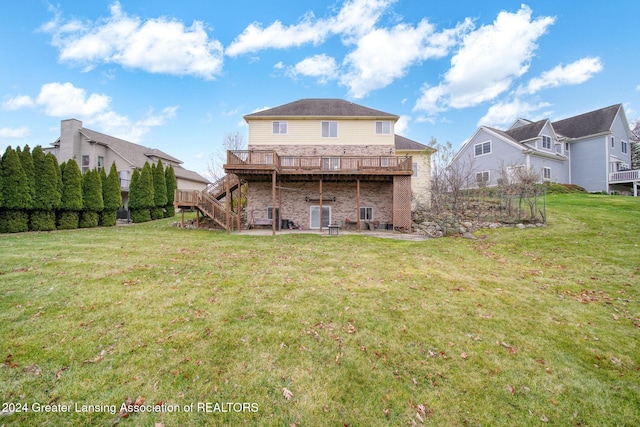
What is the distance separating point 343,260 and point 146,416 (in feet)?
21.8

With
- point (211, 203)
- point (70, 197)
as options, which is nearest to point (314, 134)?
point (211, 203)

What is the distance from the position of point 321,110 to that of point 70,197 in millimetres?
17819

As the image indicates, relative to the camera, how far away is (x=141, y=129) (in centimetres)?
2472

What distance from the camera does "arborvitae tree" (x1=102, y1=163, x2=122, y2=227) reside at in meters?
17.7

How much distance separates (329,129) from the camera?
1895 cm

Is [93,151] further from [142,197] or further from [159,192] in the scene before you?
[142,197]

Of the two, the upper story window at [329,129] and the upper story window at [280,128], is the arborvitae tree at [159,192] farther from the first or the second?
the upper story window at [329,129]

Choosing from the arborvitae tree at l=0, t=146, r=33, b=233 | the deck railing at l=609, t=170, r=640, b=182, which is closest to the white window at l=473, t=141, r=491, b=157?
the deck railing at l=609, t=170, r=640, b=182

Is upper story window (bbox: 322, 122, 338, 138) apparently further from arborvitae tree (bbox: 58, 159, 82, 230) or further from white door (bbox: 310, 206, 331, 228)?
arborvitae tree (bbox: 58, 159, 82, 230)

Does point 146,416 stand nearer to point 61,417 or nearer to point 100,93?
point 61,417

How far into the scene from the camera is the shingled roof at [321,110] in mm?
18625

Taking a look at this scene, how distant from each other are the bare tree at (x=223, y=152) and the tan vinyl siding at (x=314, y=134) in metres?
13.9

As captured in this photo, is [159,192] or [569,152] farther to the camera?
[569,152]

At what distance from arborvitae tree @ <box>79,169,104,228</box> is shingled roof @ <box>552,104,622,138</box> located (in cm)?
4391
